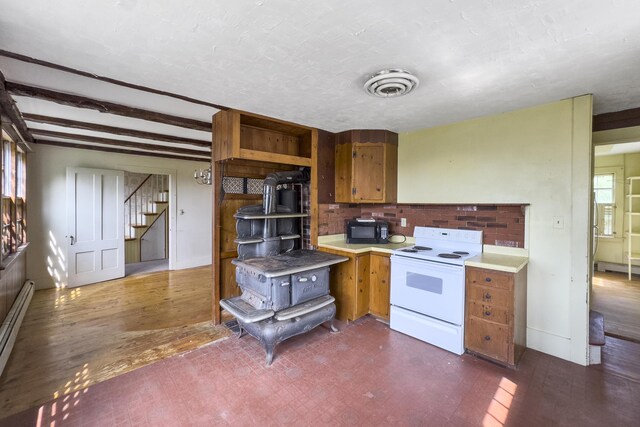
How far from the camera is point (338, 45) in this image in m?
1.61

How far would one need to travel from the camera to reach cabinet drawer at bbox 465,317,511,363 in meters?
2.29

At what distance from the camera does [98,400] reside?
74.5 inches

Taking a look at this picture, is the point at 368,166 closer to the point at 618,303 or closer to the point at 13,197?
the point at 618,303

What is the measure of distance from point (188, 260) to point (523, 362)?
18.7 ft

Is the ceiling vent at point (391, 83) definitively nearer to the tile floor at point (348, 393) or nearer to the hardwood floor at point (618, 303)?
the tile floor at point (348, 393)

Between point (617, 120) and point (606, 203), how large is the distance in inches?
151

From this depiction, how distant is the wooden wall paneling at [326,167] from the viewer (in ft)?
11.3

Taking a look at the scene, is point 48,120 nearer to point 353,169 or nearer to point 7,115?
point 7,115

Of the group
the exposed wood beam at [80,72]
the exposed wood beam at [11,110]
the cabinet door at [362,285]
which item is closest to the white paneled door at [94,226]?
the exposed wood beam at [11,110]

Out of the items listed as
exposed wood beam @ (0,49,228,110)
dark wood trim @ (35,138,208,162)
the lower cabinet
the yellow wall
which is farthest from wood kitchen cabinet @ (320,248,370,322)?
dark wood trim @ (35,138,208,162)

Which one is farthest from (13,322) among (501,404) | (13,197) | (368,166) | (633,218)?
(633,218)

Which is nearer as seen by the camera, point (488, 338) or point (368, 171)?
point (488, 338)

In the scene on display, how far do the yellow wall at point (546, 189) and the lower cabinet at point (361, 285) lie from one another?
3.92 ft

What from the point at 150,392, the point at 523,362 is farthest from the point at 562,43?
the point at 150,392
